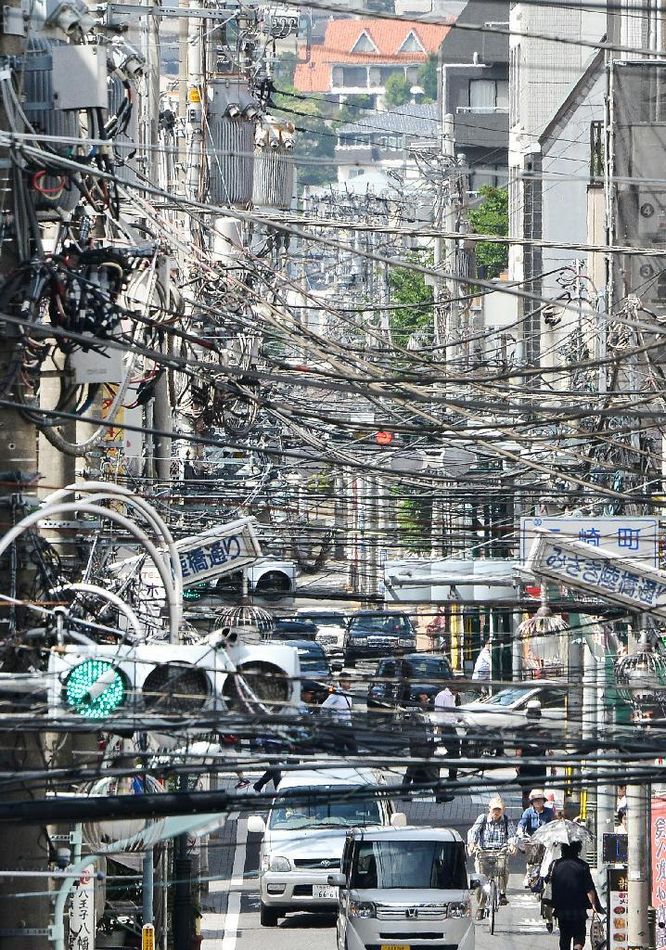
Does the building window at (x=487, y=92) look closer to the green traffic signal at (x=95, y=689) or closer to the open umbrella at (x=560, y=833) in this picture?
the open umbrella at (x=560, y=833)

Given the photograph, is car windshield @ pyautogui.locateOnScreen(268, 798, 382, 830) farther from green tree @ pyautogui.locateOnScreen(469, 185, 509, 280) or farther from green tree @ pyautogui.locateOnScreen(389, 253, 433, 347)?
green tree @ pyautogui.locateOnScreen(469, 185, 509, 280)

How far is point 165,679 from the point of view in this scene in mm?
11445

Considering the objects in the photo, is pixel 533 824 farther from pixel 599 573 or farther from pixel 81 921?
pixel 81 921

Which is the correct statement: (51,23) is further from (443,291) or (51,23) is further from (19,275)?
(443,291)

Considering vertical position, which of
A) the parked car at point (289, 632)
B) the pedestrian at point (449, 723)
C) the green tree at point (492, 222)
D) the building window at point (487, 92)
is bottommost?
the pedestrian at point (449, 723)

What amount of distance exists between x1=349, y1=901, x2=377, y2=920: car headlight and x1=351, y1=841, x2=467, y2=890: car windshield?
0.27 metres

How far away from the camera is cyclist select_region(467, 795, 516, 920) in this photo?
24.9m

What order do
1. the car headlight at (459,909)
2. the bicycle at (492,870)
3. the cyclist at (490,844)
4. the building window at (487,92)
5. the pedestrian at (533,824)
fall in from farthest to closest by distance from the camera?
the building window at (487,92) → the pedestrian at (533,824) → the cyclist at (490,844) → the bicycle at (492,870) → the car headlight at (459,909)

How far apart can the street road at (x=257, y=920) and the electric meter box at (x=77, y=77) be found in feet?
32.2

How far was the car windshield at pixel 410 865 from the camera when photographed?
74.2 feet

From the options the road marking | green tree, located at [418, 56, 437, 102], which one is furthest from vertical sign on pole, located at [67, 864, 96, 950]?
green tree, located at [418, 56, 437, 102]

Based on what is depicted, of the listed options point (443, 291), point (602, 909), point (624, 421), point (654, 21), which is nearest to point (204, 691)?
point (602, 909)

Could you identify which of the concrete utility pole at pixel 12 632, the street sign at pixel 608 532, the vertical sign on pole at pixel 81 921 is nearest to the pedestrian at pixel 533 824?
the street sign at pixel 608 532

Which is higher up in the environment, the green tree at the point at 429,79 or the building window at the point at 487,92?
the green tree at the point at 429,79
